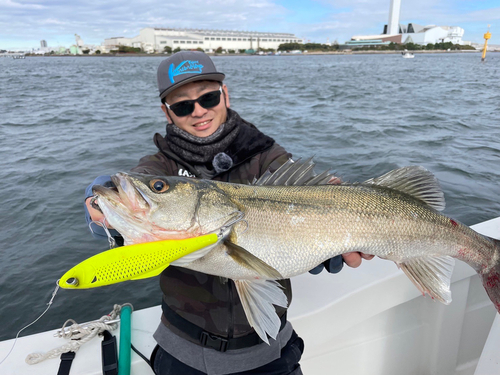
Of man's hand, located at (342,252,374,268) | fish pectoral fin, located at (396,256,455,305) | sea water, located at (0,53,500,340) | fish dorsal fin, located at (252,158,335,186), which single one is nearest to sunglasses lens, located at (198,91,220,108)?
fish dorsal fin, located at (252,158,335,186)

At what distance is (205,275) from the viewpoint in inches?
86.9

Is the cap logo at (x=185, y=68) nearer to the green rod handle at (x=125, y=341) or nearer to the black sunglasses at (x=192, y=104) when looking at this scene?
the black sunglasses at (x=192, y=104)

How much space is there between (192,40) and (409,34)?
84.5 meters

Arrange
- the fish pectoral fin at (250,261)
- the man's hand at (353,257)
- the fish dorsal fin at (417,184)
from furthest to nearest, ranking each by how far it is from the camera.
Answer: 1. the fish dorsal fin at (417,184)
2. the man's hand at (353,257)
3. the fish pectoral fin at (250,261)

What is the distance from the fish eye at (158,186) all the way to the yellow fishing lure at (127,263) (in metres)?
0.32

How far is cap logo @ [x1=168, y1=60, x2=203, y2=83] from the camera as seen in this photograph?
258 cm

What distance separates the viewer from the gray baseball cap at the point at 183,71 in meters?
2.57

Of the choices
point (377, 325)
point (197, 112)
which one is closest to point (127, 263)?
point (197, 112)

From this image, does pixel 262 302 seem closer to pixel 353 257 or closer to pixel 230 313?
pixel 230 313

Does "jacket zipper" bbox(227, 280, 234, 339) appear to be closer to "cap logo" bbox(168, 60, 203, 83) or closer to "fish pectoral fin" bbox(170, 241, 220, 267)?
"fish pectoral fin" bbox(170, 241, 220, 267)

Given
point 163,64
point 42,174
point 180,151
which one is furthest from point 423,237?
point 42,174

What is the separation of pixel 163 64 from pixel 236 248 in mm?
1621

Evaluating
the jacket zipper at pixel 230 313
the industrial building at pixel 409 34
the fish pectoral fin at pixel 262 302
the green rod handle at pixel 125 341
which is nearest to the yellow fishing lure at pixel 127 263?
→ the fish pectoral fin at pixel 262 302

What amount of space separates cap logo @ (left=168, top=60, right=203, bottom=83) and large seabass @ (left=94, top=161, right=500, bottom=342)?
0.98 metres
